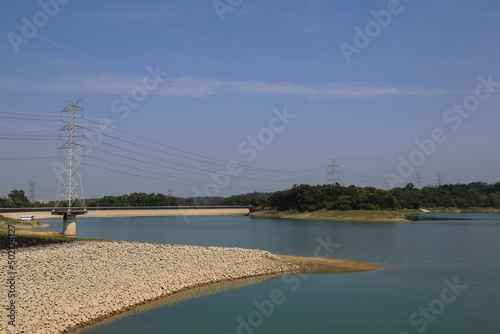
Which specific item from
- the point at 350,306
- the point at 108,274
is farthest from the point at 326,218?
the point at 108,274

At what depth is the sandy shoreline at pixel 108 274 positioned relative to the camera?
18.7 metres

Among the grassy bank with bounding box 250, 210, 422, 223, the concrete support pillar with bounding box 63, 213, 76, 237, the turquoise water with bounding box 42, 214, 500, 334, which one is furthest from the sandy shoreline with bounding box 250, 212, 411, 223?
the turquoise water with bounding box 42, 214, 500, 334

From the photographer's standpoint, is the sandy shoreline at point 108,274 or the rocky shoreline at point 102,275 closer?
the rocky shoreline at point 102,275

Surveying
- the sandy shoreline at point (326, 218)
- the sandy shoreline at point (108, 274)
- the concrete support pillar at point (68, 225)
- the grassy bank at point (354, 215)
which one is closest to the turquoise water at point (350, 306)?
the sandy shoreline at point (108, 274)

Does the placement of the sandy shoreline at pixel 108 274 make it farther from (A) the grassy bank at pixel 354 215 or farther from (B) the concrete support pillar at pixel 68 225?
(A) the grassy bank at pixel 354 215

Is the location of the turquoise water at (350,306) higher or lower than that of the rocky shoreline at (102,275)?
lower

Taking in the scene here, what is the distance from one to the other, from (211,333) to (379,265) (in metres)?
20.8

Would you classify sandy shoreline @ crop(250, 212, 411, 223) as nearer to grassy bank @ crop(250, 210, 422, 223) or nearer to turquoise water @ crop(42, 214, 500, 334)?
grassy bank @ crop(250, 210, 422, 223)

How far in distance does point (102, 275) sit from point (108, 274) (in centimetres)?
42

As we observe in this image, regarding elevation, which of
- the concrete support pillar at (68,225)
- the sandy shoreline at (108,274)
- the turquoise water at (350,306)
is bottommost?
Answer: the turquoise water at (350,306)

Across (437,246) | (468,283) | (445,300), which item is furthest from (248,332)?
(437,246)

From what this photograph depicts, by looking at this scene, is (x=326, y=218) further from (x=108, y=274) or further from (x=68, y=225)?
(x=108, y=274)

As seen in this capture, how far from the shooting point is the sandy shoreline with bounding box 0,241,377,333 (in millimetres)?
18656

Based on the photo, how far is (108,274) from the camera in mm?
25219
